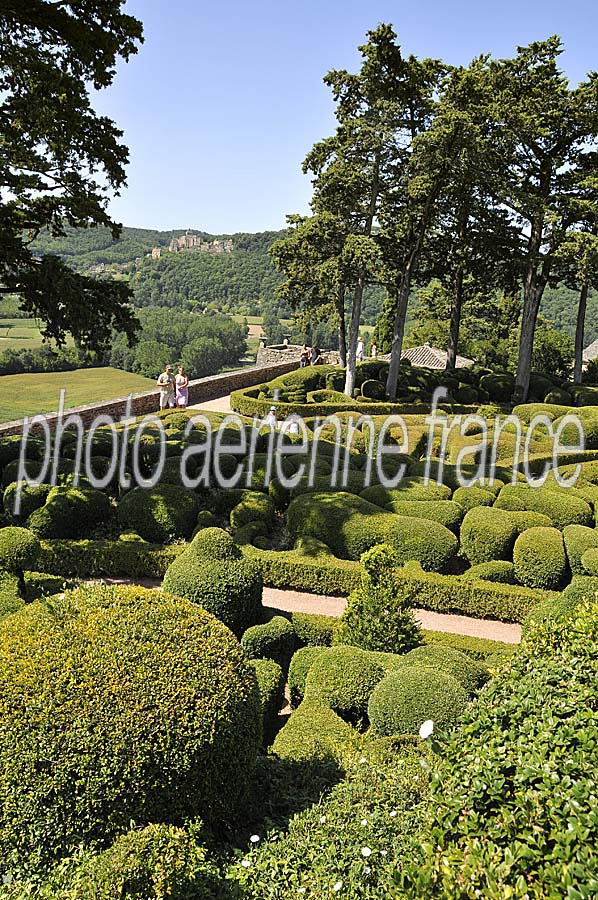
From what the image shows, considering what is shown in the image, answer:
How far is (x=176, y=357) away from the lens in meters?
62.3

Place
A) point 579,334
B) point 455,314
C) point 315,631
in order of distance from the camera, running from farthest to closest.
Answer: point 455,314 → point 579,334 → point 315,631

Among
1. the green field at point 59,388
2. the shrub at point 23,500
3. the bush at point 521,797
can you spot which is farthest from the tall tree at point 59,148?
the green field at point 59,388

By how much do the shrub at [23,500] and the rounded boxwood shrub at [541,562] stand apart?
7.39 m

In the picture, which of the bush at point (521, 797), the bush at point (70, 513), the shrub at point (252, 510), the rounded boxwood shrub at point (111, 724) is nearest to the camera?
the bush at point (521, 797)

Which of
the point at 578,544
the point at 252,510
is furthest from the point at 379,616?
the point at 252,510

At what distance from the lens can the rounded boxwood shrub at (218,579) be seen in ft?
23.9

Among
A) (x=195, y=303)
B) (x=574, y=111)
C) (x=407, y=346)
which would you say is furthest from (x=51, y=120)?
(x=195, y=303)

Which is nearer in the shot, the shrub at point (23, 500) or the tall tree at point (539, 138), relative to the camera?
the shrub at point (23, 500)

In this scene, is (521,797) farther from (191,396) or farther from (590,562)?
(191,396)

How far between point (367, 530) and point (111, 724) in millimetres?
6926

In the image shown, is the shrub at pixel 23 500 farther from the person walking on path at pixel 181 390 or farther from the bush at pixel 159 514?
the person walking on path at pixel 181 390

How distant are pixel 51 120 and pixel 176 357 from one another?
5291 cm

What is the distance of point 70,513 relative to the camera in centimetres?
1059

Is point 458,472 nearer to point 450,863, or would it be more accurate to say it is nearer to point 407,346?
point 450,863
